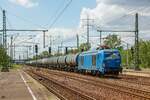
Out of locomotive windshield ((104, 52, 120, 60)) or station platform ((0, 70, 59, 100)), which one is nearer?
station platform ((0, 70, 59, 100))

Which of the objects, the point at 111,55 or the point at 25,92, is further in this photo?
the point at 111,55

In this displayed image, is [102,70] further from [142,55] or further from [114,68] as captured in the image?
[142,55]

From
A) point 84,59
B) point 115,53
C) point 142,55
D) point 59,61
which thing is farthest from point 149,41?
point 115,53

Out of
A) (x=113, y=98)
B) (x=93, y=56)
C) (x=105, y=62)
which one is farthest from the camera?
(x=93, y=56)

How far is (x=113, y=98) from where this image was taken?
21562 millimetres

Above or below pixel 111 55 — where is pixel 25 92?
below

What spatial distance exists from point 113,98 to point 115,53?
71.9ft

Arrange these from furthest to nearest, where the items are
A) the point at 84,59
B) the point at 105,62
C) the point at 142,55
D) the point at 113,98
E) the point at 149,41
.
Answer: the point at 149,41
the point at 142,55
the point at 84,59
the point at 105,62
the point at 113,98

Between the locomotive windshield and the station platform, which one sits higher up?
the locomotive windshield

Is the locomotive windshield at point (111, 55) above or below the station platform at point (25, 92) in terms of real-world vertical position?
above

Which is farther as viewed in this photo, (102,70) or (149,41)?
(149,41)

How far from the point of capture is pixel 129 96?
73.3ft

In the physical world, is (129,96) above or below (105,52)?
below

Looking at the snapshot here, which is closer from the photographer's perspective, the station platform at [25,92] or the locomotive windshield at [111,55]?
the station platform at [25,92]
